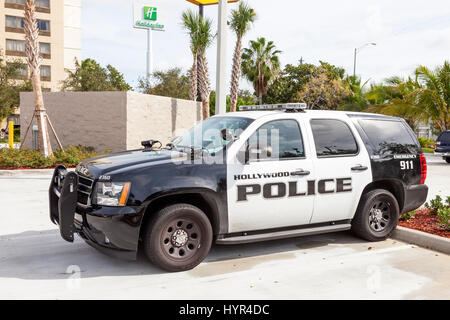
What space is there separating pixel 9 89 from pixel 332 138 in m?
38.4

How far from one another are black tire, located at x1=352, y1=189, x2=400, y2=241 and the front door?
37.3 inches

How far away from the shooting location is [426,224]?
6984 millimetres

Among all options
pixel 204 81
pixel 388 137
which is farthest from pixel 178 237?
pixel 204 81

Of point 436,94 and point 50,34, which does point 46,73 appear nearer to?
point 50,34

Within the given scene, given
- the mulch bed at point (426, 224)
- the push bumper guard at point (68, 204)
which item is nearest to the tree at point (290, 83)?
the mulch bed at point (426, 224)

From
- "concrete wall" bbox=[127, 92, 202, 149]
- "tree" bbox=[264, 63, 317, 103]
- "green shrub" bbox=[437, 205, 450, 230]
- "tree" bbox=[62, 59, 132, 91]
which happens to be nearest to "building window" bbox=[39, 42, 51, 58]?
"tree" bbox=[62, 59, 132, 91]

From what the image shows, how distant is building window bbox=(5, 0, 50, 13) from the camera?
53372 mm

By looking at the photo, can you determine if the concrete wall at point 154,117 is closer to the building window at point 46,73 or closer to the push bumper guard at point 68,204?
the push bumper guard at point 68,204

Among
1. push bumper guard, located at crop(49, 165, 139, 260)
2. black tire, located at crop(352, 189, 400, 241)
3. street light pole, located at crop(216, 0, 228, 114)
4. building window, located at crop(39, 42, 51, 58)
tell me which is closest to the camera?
push bumper guard, located at crop(49, 165, 139, 260)

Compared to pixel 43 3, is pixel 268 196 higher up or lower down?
lower down

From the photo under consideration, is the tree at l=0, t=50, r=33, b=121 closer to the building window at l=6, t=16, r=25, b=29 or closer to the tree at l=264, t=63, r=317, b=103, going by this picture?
the building window at l=6, t=16, r=25, b=29

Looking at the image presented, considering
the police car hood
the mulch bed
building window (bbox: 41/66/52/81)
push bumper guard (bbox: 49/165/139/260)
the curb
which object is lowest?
the curb
